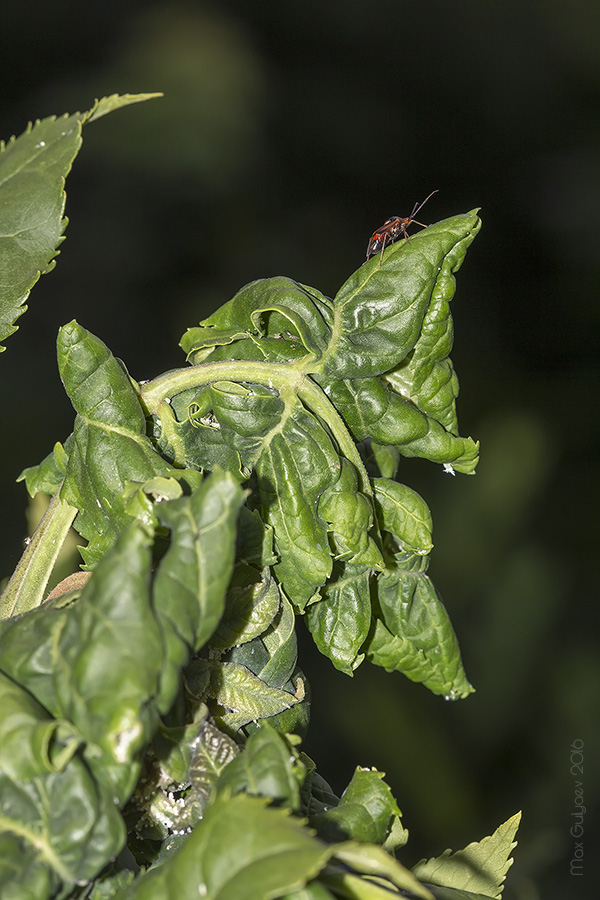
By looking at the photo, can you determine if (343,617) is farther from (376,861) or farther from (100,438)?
(376,861)

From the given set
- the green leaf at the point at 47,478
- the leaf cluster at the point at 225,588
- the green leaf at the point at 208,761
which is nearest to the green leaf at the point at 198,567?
the leaf cluster at the point at 225,588

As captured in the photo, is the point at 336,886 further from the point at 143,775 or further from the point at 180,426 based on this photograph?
the point at 180,426

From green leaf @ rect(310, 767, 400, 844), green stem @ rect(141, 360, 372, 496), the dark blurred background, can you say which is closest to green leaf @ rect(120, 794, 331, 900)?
green leaf @ rect(310, 767, 400, 844)

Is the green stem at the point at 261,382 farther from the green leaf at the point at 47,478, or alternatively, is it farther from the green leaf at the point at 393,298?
the green leaf at the point at 47,478

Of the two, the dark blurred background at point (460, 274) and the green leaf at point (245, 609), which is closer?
the green leaf at point (245, 609)

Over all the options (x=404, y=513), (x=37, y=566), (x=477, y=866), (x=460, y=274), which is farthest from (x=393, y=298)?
(x=460, y=274)
